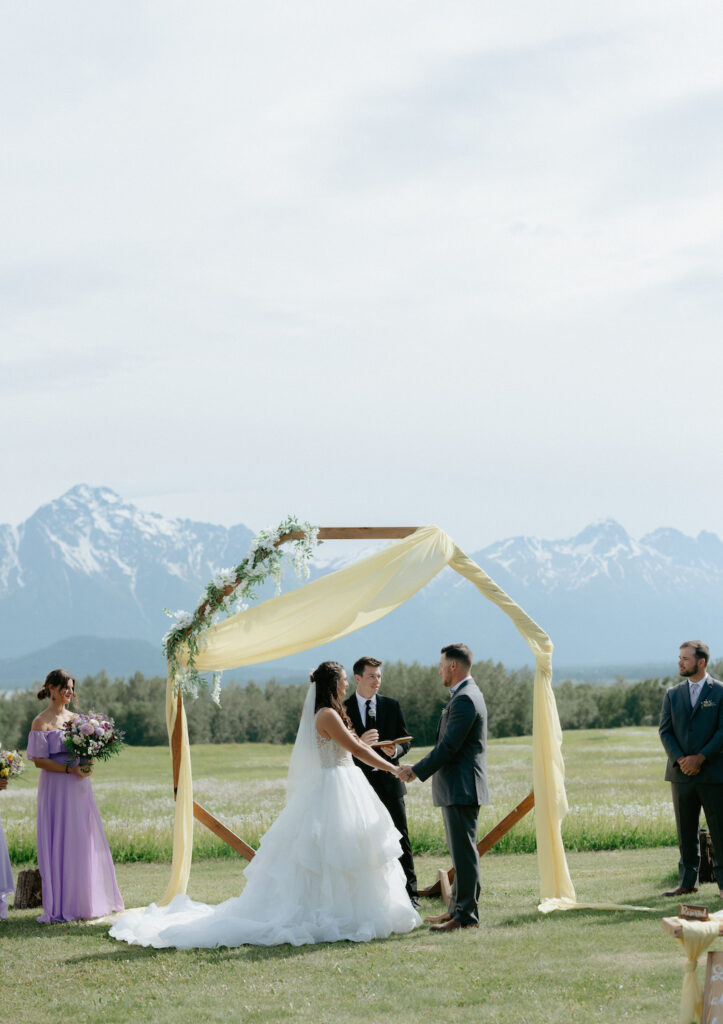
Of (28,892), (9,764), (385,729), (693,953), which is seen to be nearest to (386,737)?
(385,729)

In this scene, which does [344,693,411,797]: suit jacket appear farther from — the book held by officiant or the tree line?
the tree line

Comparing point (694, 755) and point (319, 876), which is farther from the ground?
point (694, 755)

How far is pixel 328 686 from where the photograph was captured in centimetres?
932

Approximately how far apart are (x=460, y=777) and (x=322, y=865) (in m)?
1.38

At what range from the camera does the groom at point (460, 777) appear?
942cm

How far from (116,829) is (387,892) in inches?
312

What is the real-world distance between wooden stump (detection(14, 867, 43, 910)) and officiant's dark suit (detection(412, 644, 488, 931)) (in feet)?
14.1

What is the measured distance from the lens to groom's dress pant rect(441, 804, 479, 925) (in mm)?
9430

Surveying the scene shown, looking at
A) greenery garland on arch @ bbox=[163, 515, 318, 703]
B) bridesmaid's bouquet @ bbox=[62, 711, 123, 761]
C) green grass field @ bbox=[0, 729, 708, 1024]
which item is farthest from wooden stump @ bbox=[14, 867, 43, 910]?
greenery garland on arch @ bbox=[163, 515, 318, 703]

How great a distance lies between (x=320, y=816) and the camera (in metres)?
9.27

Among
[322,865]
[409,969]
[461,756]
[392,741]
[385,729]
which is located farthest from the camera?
[385,729]

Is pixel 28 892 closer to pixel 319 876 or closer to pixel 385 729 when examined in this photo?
pixel 319 876

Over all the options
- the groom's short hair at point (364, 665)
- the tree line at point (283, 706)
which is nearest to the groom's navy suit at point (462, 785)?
the groom's short hair at point (364, 665)

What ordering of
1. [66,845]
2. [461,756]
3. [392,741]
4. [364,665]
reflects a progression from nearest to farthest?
[461,756], [392,741], [364,665], [66,845]
